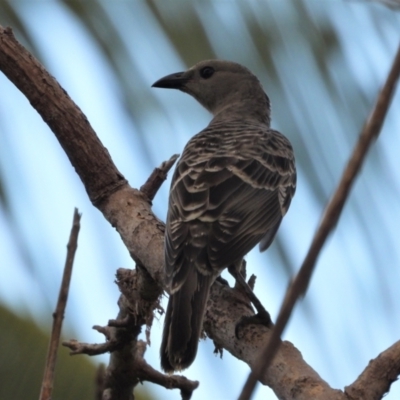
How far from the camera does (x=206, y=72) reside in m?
6.52

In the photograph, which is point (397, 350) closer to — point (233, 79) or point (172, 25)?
point (172, 25)

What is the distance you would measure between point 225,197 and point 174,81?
2127 mm

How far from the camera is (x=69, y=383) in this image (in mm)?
4602

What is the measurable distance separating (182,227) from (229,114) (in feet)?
8.03

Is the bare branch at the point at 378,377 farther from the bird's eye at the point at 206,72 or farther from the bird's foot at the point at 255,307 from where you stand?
the bird's eye at the point at 206,72

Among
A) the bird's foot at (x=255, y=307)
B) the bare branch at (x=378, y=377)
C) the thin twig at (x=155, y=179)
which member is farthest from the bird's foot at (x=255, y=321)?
the thin twig at (x=155, y=179)

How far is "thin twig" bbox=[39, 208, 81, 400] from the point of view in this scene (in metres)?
2.32

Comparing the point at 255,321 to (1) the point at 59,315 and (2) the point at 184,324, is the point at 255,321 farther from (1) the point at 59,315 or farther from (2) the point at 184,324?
(1) the point at 59,315

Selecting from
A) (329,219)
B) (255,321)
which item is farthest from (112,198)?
(329,219)

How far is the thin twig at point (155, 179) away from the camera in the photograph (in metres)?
4.55

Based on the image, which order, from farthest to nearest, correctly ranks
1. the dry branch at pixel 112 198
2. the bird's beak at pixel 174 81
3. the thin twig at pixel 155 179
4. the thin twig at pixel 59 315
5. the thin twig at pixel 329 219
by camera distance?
the bird's beak at pixel 174 81, the thin twig at pixel 155 179, the dry branch at pixel 112 198, the thin twig at pixel 59 315, the thin twig at pixel 329 219

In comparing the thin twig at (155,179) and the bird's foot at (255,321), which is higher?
the thin twig at (155,179)

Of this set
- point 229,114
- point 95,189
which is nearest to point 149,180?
point 95,189

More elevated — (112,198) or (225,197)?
(225,197)
